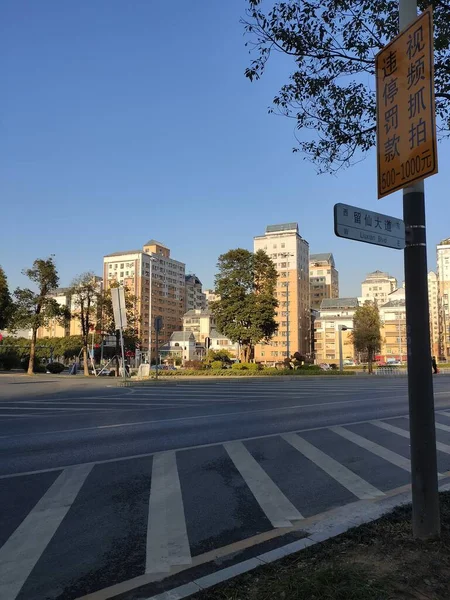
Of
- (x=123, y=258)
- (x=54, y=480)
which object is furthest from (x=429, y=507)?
(x=123, y=258)

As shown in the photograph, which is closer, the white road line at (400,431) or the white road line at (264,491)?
the white road line at (264,491)

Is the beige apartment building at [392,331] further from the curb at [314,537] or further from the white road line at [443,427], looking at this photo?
Result: the curb at [314,537]

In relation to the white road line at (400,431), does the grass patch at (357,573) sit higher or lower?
higher

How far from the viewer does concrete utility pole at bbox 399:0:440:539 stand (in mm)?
3705

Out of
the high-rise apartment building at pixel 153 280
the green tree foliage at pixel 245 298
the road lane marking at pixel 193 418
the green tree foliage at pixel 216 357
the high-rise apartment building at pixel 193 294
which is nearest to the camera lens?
the road lane marking at pixel 193 418

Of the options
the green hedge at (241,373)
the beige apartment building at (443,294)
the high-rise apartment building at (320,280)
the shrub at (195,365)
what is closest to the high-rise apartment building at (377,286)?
the high-rise apartment building at (320,280)

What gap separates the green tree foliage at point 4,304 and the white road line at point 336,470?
3530 centimetres

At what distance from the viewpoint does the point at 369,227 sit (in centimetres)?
381

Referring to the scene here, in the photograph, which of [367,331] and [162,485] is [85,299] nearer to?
[367,331]

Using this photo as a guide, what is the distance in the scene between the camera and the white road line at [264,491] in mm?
4859

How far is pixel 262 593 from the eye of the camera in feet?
9.88

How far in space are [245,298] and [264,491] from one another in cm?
4006

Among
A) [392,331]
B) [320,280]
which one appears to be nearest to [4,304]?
[392,331]

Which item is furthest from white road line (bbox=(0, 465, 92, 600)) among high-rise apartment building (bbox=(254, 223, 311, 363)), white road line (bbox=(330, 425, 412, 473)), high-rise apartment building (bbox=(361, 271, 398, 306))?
high-rise apartment building (bbox=(361, 271, 398, 306))
